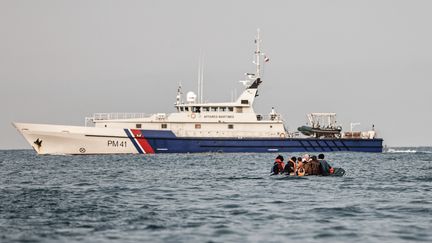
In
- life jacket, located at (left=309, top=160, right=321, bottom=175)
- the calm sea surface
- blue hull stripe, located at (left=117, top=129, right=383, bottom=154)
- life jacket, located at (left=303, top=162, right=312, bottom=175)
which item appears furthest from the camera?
blue hull stripe, located at (left=117, top=129, right=383, bottom=154)

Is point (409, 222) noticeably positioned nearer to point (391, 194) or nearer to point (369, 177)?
point (391, 194)

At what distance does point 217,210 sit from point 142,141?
4540cm

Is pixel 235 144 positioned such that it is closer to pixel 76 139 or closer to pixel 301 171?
pixel 76 139

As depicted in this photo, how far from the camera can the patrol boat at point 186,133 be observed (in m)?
65.4

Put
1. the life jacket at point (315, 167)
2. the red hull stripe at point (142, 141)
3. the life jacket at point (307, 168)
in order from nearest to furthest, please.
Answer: the life jacket at point (315, 167)
the life jacket at point (307, 168)
the red hull stripe at point (142, 141)

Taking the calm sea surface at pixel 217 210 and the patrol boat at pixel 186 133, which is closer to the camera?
the calm sea surface at pixel 217 210

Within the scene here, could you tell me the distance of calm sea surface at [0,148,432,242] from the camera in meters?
15.9

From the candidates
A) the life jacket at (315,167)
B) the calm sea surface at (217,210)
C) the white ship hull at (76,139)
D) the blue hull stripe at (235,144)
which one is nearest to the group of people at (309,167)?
the life jacket at (315,167)

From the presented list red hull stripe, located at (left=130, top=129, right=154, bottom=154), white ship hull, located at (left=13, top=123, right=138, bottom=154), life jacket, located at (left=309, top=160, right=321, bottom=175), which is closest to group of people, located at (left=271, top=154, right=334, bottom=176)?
life jacket, located at (left=309, top=160, right=321, bottom=175)

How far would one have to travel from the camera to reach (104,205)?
21.7m

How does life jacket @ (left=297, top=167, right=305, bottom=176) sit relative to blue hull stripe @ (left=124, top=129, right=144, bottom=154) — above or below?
below

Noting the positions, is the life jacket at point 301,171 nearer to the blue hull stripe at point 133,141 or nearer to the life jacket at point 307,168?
the life jacket at point 307,168

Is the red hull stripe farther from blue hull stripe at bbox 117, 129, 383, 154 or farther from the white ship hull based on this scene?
the white ship hull

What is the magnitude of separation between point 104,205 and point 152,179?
487 inches
